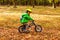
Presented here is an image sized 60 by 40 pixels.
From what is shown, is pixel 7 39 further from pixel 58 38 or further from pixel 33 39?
pixel 58 38

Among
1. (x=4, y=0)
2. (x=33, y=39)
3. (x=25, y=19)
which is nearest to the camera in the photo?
(x=33, y=39)

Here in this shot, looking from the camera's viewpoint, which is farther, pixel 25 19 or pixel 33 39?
pixel 25 19

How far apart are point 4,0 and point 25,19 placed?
66.0 m

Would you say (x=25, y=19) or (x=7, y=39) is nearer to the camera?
(x=7, y=39)

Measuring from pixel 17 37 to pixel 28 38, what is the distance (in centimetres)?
68

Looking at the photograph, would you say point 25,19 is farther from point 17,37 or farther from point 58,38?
point 58,38

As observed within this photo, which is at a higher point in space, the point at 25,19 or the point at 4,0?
the point at 25,19

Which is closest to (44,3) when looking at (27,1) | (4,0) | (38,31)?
(27,1)

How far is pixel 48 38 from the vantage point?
39.7 feet

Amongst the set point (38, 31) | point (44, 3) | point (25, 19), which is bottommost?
point (44, 3)

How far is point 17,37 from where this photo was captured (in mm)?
12336

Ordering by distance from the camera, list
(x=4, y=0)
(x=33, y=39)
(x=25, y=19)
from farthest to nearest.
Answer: (x=4, y=0)
(x=25, y=19)
(x=33, y=39)

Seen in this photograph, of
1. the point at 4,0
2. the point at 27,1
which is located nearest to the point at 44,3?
the point at 27,1

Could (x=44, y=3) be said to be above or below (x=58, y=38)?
below
